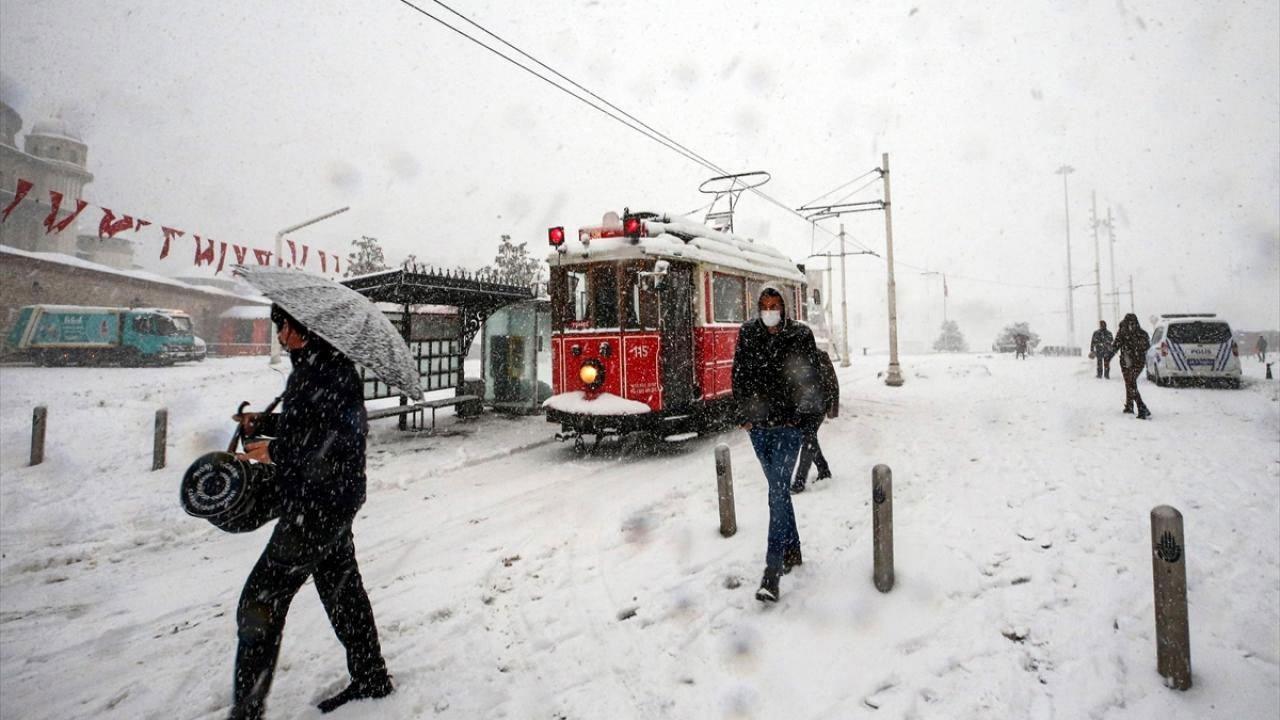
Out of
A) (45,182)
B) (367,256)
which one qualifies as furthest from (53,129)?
(367,256)

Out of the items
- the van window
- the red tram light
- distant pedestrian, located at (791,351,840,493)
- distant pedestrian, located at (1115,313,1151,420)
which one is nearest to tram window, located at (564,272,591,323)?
the red tram light

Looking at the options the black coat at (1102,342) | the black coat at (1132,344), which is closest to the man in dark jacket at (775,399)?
the black coat at (1132,344)

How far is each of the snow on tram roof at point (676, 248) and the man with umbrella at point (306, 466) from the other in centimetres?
590

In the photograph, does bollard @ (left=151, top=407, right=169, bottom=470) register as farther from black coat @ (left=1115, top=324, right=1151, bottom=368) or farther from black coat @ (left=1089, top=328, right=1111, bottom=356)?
black coat @ (left=1089, top=328, right=1111, bottom=356)

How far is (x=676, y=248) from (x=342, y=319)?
649cm

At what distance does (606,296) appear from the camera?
866cm

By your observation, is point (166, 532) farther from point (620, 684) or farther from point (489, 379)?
point (489, 379)

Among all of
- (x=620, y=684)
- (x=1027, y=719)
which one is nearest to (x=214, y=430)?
(x=620, y=684)

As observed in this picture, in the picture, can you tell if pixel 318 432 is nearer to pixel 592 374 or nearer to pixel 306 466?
pixel 306 466

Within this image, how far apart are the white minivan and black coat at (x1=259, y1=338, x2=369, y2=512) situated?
65.7 feet

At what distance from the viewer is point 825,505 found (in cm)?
570

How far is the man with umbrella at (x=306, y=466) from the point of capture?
2.48m

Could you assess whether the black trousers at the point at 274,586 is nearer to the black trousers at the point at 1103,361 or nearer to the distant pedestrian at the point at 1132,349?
the distant pedestrian at the point at 1132,349

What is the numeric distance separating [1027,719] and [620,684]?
210 cm
